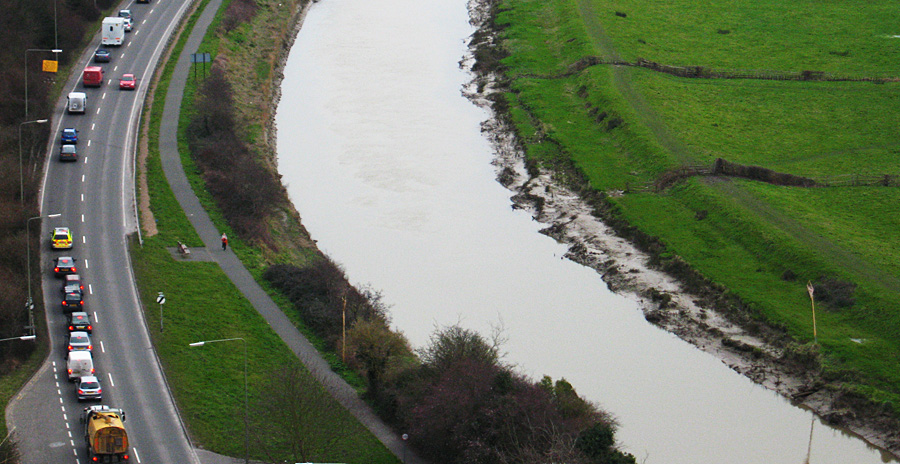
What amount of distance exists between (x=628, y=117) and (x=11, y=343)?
61894 millimetres

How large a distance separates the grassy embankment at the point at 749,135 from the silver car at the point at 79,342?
41712mm

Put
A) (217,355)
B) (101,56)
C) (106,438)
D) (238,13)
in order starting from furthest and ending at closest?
(238,13) < (101,56) < (217,355) < (106,438)

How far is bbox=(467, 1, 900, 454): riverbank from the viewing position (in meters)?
64.7

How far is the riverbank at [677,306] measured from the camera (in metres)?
64.7

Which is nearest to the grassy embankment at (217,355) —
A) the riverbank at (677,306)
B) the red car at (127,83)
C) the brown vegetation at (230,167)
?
the brown vegetation at (230,167)

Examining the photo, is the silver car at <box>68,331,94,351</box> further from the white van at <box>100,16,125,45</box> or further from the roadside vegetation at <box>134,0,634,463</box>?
the white van at <box>100,16,125,45</box>

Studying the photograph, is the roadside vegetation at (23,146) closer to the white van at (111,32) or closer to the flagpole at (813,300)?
the white van at (111,32)

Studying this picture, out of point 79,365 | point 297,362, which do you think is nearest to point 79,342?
point 79,365

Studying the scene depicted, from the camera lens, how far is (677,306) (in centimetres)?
7562

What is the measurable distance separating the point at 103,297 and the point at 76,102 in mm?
31919

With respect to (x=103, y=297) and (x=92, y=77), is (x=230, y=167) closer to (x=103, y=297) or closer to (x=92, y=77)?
(x=103, y=297)

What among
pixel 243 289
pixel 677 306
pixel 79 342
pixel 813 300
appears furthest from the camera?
pixel 677 306

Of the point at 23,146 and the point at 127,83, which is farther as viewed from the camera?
the point at 127,83

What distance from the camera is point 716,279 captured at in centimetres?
7769
